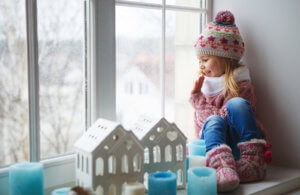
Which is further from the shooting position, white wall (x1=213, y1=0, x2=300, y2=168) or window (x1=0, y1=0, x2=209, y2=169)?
white wall (x1=213, y1=0, x2=300, y2=168)

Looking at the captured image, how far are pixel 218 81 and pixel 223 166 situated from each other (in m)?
0.44

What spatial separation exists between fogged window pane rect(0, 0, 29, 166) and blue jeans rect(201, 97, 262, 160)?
702 millimetres

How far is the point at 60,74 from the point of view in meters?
1.26

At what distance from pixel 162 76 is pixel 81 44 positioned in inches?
17.4

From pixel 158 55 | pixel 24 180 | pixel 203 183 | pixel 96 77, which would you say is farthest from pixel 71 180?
pixel 158 55

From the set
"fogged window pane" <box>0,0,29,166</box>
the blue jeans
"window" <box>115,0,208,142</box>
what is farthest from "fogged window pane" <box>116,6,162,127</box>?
"fogged window pane" <box>0,0,29,166</box>

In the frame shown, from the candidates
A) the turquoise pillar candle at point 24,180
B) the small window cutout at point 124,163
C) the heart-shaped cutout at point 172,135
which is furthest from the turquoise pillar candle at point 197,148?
the turquoise pillar candle at point 24,180

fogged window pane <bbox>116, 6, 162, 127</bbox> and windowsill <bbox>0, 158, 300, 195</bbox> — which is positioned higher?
fogged window pane <bbox>116, 6, 162, 127</bbox>

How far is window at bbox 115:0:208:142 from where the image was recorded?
1451 millimetres

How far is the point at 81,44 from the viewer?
4.32 feet

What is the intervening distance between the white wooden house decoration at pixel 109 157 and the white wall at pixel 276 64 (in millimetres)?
796

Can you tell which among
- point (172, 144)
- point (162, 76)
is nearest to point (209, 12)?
point (162, 76)

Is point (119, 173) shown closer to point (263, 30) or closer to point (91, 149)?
point (91, 149)

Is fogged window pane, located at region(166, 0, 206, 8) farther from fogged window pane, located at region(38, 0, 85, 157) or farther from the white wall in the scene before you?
fogged window pane, located at region(38, 0, 85, 157)
